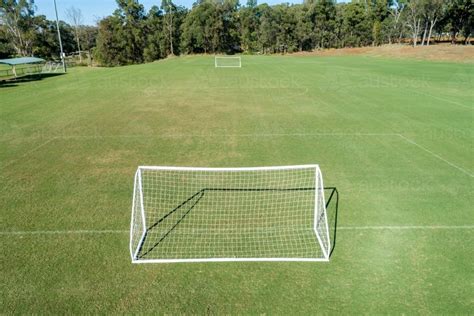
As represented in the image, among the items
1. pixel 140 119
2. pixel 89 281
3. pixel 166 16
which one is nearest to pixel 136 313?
pixel 89 281

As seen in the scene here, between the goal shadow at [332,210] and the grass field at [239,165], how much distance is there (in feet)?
0.36

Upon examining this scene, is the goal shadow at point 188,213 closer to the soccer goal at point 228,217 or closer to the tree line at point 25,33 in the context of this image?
the soccer goal at point 228,217

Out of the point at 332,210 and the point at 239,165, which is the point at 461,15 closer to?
the point at 239,165

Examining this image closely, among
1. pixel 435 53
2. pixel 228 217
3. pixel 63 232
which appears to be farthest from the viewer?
pixel 435 53

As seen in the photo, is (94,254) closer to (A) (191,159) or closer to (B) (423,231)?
(A) (191,159)

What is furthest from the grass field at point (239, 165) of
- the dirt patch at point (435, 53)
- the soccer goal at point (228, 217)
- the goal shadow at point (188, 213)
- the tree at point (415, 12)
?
the tree at point (415, 12)

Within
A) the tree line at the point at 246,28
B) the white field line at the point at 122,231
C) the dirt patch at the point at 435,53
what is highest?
the tree line at the point at 246,28

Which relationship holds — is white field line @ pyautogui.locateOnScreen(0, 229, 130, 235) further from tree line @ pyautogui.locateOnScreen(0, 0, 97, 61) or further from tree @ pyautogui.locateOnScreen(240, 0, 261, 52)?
tree @ pyautogui.locateOnScreen(240, 0, 261, 52)

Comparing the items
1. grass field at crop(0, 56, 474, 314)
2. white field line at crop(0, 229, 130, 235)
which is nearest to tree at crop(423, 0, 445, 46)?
grass field at crop(0, 56, 474, 314)

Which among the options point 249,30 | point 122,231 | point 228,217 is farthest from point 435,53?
point 122,231

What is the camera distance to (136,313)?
4285 mm

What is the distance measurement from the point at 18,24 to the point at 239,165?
76.6 metres

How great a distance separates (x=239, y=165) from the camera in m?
9.07

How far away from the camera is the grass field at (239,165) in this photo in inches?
181
